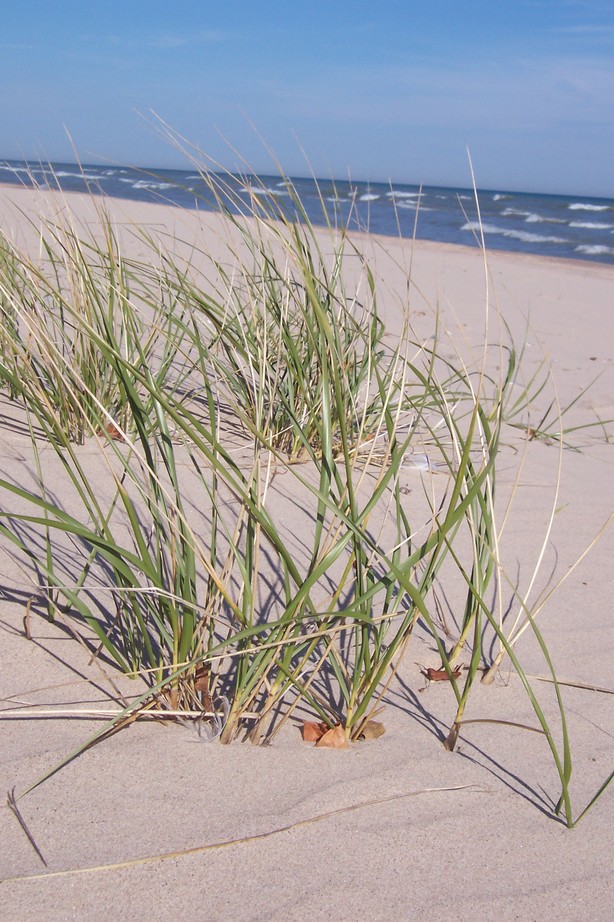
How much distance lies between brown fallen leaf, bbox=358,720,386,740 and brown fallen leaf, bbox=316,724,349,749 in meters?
0.03

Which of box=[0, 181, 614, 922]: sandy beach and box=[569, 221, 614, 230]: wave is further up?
box=[0, 181, 614, 922]: sandy beach

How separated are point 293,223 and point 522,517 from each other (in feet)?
3.31

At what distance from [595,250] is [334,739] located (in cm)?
1383

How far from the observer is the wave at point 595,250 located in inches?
516

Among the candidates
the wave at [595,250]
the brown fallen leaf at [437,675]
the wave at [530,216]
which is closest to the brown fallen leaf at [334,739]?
the brown fallen leaf at [437,675]

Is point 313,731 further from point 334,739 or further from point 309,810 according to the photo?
point 309,810

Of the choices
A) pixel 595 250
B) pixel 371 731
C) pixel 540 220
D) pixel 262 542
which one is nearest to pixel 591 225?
pixel 540 220

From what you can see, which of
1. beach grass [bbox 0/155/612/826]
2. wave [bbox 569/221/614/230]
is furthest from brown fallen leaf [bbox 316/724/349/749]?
wave [bbox 569/221/614/230]

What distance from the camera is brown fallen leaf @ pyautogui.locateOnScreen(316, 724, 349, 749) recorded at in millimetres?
1227

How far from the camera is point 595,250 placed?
13594 millimetres

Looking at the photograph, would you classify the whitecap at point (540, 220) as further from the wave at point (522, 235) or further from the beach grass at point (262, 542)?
the beach grass at point (262, 542)

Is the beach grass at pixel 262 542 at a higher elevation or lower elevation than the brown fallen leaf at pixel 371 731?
higher

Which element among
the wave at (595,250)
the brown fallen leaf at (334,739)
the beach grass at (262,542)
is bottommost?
the wave at (595,250)

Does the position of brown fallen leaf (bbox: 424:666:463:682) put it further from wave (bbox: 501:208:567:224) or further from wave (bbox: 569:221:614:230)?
wave (bbox: 501:208:567:224)
